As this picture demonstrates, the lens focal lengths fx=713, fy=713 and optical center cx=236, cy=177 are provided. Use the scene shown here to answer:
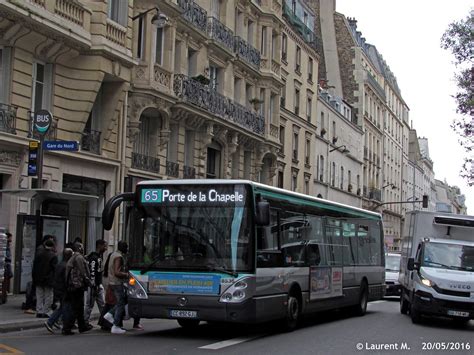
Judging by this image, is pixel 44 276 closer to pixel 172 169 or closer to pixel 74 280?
pixel 74 280

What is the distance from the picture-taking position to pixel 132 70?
2478cm

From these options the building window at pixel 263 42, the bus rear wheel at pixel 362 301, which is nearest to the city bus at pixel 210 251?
the bus rear wheel at pixel 362 301

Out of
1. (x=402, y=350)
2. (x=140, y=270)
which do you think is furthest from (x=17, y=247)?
(x=402, y=350)

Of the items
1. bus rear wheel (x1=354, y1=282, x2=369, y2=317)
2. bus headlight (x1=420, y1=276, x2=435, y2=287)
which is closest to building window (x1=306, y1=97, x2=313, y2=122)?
bus rear wheel (x1=354, y1=282, x2=369, y2=317)

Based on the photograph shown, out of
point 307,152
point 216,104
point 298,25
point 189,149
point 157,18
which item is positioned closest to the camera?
point 157,18

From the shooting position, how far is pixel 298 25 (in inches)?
1844

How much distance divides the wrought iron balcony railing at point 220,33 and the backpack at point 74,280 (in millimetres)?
19570

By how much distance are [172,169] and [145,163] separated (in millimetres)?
2200

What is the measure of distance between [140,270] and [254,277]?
2.12m

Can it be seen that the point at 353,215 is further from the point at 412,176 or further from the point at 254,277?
the point at 412,176

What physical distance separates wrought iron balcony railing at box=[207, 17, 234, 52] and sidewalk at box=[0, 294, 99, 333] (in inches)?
661

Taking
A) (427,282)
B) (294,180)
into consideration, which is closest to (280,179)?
(294,180)

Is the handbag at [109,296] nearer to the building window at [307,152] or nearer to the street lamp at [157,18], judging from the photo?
the street lamp at [157,18]

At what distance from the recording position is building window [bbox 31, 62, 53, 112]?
68.3 ft
